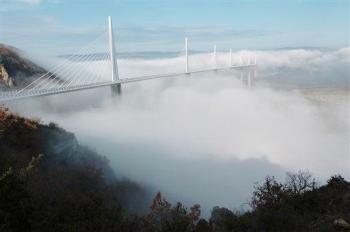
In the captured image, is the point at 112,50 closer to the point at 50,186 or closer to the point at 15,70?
the point at 15,70

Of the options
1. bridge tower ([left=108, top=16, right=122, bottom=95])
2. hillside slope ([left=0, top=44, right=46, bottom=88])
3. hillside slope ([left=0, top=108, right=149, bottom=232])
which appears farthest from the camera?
bridge tower ([left=108, top=16, right=122, bottom=95])

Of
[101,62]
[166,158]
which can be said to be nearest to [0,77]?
[101,62]

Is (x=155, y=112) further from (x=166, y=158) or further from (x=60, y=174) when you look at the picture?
(x=60, y=174)

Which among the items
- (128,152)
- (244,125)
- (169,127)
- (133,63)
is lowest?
(244,125)

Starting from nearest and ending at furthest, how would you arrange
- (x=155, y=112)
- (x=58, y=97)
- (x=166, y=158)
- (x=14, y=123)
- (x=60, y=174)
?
(x=60, y=174) → (x=14, y=123) → (x=58, y=97) → (x=166, y=158) → (x=155, y=112)

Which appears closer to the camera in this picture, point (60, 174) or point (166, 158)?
point (60, 174)

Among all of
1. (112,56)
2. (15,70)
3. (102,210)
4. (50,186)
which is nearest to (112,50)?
(112,56)

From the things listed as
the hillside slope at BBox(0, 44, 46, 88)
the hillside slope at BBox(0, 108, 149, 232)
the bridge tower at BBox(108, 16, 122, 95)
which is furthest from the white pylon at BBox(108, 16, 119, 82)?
the hillside slope at BBox(0, 108, 149, 232)

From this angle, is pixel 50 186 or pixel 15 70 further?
pixel 15 70

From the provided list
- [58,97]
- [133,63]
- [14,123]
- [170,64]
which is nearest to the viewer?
[14,123]

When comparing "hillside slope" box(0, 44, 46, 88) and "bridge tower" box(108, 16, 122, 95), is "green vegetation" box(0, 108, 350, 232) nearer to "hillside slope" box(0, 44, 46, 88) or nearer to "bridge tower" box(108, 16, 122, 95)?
"bridge tower" box(108, 16, 122, 95)

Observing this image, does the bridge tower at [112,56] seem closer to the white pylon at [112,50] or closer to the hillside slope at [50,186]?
the white pylon at [112,50]
